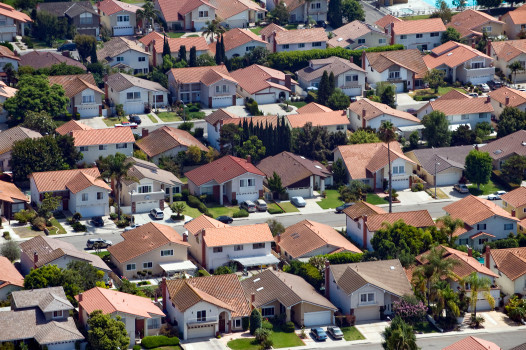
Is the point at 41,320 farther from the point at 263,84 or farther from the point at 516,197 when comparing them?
the point at 263,84

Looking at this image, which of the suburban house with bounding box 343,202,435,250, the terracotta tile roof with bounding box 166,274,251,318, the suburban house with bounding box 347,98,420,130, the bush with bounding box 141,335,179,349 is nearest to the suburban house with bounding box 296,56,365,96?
the suburban house with bounding box 347,98,420,130

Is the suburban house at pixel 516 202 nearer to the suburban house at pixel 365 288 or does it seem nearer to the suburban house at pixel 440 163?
the suburban house at pixel 440 163

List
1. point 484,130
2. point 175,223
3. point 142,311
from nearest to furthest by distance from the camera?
point 142,311
point 175,223
point 484,130

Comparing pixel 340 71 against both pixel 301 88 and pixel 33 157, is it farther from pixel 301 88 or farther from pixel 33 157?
pixel 33 157

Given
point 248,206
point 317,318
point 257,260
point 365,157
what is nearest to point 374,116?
point 365,157

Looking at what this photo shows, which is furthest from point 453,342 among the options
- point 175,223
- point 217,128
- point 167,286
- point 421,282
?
point 217,128

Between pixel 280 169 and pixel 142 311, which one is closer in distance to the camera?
pixel 142 311
